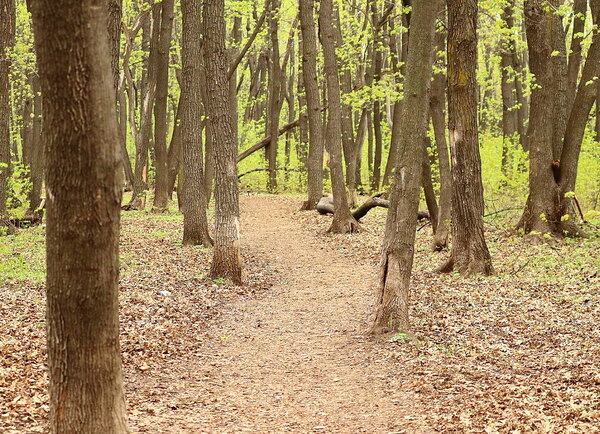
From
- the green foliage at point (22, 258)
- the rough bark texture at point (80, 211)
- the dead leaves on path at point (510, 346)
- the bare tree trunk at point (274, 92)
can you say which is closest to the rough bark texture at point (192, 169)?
the green foliage at point (22, 258)

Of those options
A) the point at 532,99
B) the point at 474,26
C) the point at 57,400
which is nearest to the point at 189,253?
the point at 474,26

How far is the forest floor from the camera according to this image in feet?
19.3

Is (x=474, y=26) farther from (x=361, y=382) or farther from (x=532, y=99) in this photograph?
(x=361, y=382)

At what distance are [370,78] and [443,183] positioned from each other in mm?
12630

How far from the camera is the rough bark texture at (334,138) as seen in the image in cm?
1855

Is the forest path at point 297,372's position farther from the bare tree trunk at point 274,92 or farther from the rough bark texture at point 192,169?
the bare tree trunk at point 274,92

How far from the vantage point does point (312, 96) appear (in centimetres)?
2142

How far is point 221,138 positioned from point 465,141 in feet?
14.5

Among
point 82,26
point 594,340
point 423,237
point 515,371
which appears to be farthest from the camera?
point 423,237

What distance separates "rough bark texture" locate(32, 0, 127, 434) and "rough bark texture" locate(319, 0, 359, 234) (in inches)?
585

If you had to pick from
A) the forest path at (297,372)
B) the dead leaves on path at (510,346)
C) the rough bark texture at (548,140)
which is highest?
the rough bark texture at (548,140)

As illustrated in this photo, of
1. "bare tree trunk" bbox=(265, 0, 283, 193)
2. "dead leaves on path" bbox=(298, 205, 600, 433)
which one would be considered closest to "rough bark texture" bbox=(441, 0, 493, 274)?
"dead leaves on path" bbox=(298, 205, 600, 433)

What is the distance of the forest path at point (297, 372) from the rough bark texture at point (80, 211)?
6.55 feet

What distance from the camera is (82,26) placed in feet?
11.5
